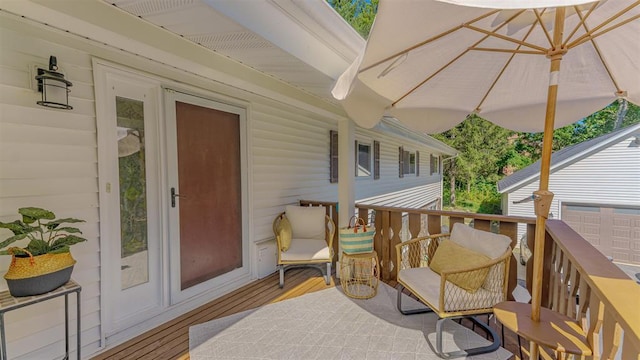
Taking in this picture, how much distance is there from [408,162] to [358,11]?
21.9ft

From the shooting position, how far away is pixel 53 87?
6.44 feet

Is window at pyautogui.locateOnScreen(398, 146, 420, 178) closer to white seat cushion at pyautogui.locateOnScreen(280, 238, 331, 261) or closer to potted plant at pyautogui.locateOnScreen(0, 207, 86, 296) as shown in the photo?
white seat cushion at pyautogui.locateOnScreen(280, 238, 331, 261)

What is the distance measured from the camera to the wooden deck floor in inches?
88.4

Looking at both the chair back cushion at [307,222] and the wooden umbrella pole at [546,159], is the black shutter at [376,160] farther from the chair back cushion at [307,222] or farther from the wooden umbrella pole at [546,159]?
the wooden umbrella pole at [546,159]

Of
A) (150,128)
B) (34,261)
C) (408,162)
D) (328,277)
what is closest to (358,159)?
(328,277)

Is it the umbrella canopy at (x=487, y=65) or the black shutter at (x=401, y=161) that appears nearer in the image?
the umbrella canopy at (x=487, y=65)

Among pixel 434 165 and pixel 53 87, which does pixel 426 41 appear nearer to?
pixel 53 87

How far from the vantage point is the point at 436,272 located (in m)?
2.68

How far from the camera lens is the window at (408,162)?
9305mm

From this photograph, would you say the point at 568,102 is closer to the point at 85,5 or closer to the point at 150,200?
the point at 85,5

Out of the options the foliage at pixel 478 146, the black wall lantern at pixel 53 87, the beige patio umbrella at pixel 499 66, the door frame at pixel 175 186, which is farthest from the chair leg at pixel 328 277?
the foliage at pixel 478 146

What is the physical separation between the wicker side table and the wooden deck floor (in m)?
0.29

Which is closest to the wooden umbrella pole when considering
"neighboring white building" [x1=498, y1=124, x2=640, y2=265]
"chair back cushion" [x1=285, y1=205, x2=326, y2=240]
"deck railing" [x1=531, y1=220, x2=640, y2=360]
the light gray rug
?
"deck railing" [x1=531, y1=220, x2=640, y2=360]

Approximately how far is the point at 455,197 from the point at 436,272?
21.1 metres
